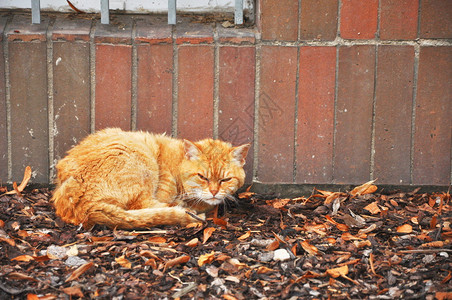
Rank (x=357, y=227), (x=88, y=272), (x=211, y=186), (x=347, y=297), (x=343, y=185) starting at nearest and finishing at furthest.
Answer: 1. (x=347, y=297)
2. (x=88, y=272)
3. (x=357, y=227)
4. (x=211, y=186)
5. (x=343, y=185)

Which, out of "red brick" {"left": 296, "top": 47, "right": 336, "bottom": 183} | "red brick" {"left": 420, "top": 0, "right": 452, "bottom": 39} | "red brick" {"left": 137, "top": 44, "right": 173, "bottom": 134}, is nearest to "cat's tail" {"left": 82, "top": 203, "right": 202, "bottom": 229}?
"red brick" {"left": 137, "top": 44, "right": 173, "bottom": 134}

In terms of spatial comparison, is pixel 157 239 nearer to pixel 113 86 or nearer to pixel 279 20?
pixel 113 86

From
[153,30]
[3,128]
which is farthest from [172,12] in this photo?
[3,128]

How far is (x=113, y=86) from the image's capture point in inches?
149

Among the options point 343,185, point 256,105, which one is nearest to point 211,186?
point 256,105

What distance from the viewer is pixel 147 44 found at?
374cm

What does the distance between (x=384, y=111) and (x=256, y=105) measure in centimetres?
95

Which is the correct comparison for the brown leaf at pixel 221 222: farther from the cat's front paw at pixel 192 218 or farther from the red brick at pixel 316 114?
the red brick at pixel 316 114

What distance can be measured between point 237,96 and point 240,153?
45 centimetres

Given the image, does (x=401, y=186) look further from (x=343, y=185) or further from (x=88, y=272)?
(x=88, y=272)

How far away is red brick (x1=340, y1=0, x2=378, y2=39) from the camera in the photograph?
12.1ft

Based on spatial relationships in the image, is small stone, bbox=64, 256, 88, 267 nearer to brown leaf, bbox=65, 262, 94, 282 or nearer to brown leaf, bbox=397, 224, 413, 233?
brown leaf, bbox=65, 262, 94, 282

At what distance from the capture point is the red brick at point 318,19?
146 inches

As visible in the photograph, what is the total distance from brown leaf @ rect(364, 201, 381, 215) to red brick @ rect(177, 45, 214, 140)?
1.28 metres
